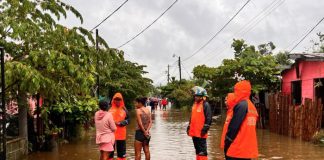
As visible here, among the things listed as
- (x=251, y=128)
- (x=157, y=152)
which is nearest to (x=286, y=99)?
(x=157, y=152)

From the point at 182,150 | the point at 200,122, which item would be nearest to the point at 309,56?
the point at 182,150

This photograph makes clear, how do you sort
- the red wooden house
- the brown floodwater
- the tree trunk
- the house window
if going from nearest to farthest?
the brown floodwater < the tree trunk < the red wooden house < the house window

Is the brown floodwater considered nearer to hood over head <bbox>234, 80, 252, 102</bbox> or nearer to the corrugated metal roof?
the corrugated metal roof

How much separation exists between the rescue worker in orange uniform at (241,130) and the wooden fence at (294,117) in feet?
28.9

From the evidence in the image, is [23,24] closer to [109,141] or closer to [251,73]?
[109,141]

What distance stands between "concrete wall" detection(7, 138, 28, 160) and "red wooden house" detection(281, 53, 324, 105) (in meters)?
9.36

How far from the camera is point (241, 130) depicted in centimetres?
646

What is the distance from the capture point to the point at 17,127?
14078mm

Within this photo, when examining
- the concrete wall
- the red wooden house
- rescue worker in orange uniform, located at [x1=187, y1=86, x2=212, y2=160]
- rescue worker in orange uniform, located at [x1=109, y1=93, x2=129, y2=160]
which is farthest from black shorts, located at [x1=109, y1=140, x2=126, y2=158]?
the red wooden house

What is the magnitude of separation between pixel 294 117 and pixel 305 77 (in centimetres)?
378

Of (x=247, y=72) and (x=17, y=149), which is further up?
(x=247, y=72)

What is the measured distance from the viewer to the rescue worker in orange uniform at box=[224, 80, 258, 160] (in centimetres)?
643

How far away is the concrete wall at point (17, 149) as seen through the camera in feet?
37.3

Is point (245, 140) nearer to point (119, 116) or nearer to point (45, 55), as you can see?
point (119, 116)
